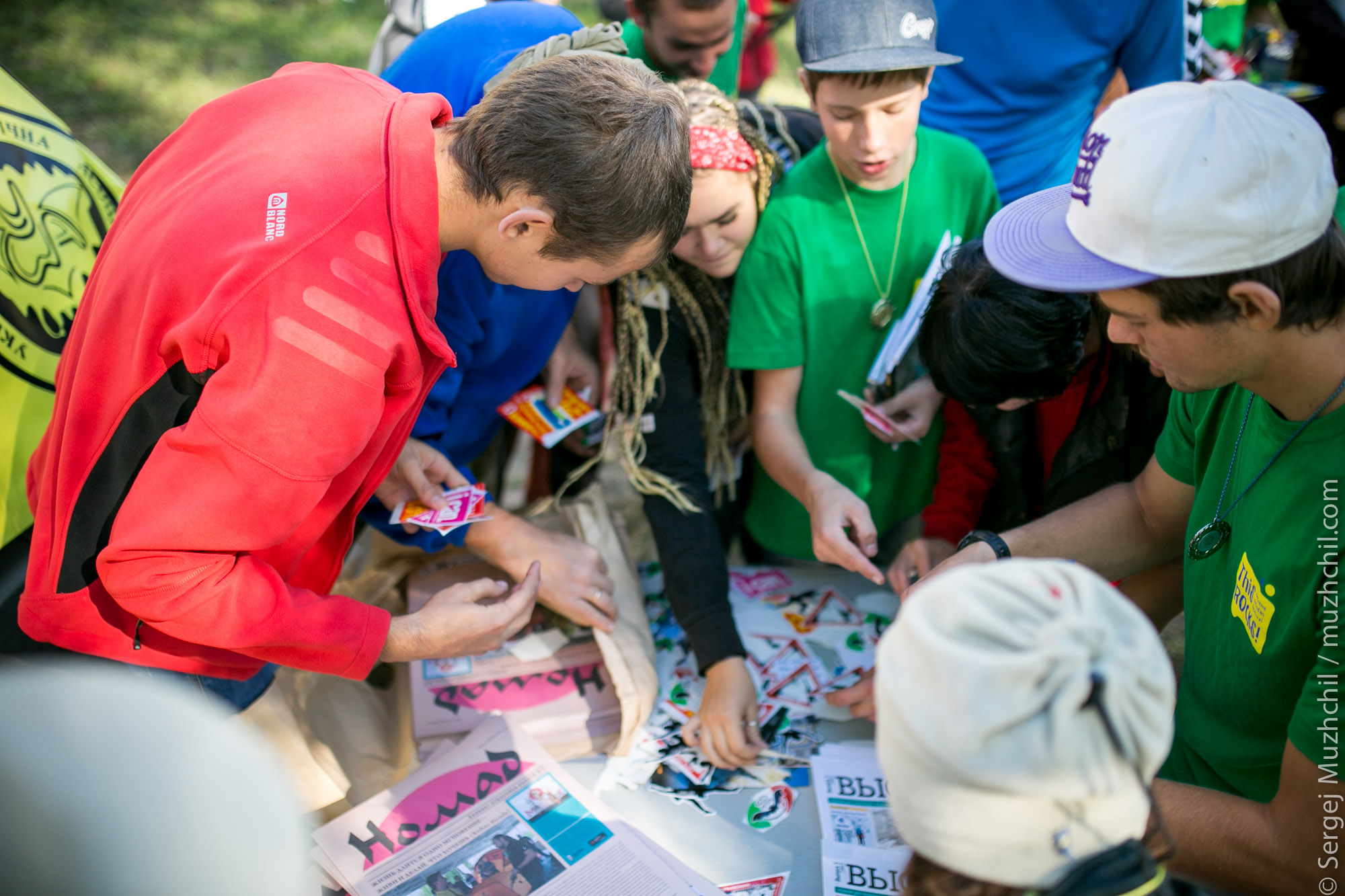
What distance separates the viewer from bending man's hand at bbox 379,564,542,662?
1.60m

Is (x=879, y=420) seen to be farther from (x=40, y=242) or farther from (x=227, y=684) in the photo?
(x=40, y=242)

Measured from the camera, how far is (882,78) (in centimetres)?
188

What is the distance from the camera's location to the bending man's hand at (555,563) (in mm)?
1884

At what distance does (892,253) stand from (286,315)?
1.41 metres

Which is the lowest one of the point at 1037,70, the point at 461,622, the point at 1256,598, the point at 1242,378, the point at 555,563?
the point at 555,563

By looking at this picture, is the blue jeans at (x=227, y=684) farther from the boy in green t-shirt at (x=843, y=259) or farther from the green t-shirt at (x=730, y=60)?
the green t-shirt at (x=730, y=60)

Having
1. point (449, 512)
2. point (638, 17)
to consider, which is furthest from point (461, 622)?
point (638, 17)

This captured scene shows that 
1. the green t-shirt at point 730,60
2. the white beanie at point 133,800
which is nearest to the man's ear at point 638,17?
the green t-shirt at point 730,60

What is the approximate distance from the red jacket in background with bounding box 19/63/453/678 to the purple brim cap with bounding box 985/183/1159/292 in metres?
0.90

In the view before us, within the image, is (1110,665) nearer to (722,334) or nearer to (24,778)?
(24,778)

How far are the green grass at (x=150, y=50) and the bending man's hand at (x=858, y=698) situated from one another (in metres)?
5.29

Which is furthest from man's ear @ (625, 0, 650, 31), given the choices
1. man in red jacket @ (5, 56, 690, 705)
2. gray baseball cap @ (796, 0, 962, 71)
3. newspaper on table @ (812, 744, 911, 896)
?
newspaper on table @ (812, 744, 911, 896)

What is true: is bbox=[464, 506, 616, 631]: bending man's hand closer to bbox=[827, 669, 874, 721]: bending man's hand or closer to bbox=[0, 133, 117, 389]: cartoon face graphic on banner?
bbox=[827, 669, 874, 721]: bending man's hand

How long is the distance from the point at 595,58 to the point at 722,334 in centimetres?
84
